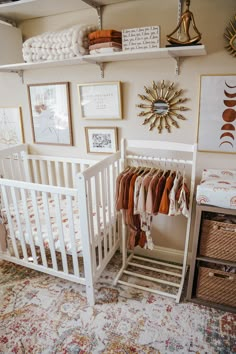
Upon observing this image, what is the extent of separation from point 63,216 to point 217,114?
1.41 meters

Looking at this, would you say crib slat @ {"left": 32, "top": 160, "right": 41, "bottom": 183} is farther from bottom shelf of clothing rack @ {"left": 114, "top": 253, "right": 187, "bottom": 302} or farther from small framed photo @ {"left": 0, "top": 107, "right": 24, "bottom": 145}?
bottom shelf of clothing rack @ {"left": 114, "top": 253, "right": 187, "bottom": 302}

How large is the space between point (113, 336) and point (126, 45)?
6.06ft

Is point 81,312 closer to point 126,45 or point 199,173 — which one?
point 199,173

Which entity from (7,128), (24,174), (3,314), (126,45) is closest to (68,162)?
(24,174)

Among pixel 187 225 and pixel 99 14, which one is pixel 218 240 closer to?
pixel 187 225

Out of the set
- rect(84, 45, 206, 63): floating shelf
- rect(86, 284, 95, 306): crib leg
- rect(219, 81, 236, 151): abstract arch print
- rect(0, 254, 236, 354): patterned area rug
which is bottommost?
rect(0, 254, 236, 354): patterned area rug

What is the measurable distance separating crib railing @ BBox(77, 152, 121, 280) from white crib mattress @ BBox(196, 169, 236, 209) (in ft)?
2.16

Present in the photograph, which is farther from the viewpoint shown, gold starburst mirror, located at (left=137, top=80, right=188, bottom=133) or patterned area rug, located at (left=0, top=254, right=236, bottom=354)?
gold starburst mirror, located at (left=137, top=80, right=188, bottom=133)

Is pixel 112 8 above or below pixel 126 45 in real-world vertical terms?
above

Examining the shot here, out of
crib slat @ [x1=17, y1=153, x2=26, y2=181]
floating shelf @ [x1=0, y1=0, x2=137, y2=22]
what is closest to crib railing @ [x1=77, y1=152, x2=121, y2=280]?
crib slat @ [x1=17, y1=153, x2=26, y2=181]

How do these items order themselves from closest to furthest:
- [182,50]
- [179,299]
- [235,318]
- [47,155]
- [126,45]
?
[182,50], [126,45], [235,318], [179,299], [47,155]

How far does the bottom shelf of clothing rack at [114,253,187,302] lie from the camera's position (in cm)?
194

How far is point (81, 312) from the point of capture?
5.77 ft

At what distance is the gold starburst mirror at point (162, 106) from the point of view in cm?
182
